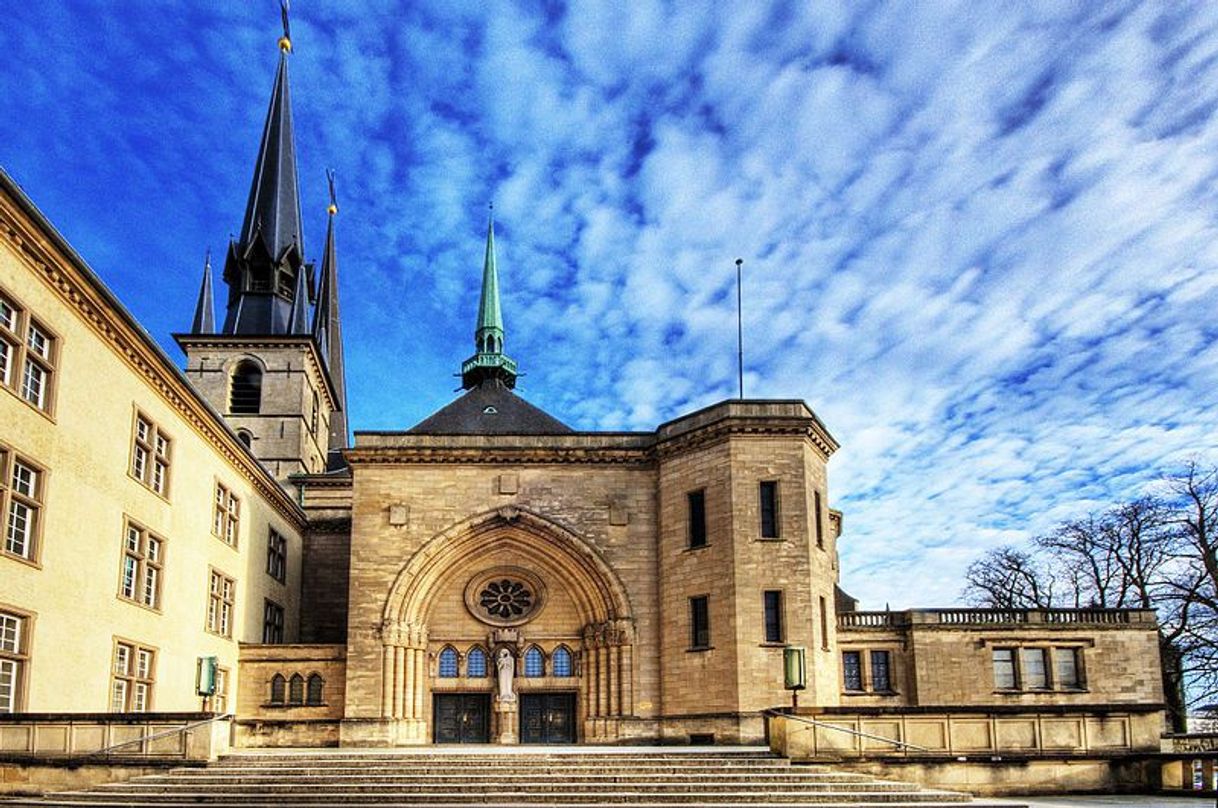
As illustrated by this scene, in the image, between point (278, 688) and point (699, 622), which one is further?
point (278, 688)

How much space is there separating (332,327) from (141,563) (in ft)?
146

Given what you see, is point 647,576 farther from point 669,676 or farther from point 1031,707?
point 1031,707

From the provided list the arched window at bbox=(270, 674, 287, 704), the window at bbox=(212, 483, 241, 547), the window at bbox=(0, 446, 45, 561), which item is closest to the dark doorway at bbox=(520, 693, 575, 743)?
the arched window at bbox=(270, 674, 287, 704)

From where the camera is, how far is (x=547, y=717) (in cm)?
3134

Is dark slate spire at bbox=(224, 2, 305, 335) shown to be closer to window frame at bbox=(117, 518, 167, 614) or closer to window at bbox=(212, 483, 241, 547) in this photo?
window at bbox=(212, 483, 241, 547)

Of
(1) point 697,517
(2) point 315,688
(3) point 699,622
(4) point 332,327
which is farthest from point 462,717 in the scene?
(4) point 332,327

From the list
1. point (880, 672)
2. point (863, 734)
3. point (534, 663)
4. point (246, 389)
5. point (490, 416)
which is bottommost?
point (863, 734)

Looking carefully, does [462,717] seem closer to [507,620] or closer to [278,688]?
[507,620]

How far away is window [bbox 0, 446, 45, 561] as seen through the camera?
56.1 ft

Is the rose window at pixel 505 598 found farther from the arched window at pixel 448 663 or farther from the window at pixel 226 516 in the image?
the window at pixel 226 516

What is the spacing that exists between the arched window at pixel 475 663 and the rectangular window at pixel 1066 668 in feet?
56.5

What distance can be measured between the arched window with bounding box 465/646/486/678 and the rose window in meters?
1.11

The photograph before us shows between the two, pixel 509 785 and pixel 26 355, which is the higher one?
pixel 26 355

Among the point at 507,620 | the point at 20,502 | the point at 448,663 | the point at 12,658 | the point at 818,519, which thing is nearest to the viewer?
the point at 12,658
